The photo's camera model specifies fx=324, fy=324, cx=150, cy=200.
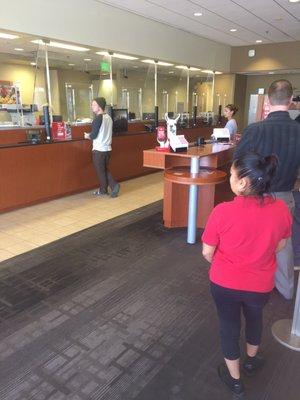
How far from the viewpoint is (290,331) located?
7.48 feet

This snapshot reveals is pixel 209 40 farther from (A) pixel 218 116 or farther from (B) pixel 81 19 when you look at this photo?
(B) pixel 81 19

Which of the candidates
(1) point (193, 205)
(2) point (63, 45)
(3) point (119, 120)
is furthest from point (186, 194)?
(2) point (63, 45)

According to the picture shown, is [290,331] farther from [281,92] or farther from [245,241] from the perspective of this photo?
[281,92]

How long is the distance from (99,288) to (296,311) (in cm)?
157

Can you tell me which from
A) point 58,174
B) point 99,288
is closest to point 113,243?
point 99,288

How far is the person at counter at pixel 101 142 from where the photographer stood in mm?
5180

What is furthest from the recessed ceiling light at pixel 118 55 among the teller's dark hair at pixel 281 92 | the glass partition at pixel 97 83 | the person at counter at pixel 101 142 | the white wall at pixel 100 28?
the teller's dark hair at pixel 281 92

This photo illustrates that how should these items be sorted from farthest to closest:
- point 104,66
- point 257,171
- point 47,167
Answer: point 104,66 → point 47,167 → point 257,171

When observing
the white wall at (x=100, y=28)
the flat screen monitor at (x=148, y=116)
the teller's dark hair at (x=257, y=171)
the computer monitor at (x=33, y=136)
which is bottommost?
the computer monitor at (x=33, y=136)

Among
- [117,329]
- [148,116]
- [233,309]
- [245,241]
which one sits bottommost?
[117,329]

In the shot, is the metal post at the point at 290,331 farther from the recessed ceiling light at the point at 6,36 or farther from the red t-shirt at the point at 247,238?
the recessed ceiling light at the point at 6,36

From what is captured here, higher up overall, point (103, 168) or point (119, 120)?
point (119, 120)

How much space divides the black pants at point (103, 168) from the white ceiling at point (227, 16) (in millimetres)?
2515

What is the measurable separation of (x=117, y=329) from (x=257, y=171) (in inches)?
60.9
